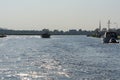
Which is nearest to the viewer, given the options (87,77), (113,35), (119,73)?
(87,77)

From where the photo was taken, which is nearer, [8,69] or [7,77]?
[7,77]

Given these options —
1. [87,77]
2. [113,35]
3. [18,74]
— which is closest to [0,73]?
[18,74]

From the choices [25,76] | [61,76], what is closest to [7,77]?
[25,76]

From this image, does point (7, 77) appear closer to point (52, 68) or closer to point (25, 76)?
point (25, 76)

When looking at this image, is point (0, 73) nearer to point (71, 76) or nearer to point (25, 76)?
point (25, 76)

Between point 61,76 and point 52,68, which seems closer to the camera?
point 61,76

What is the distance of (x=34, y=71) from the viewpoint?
149ft

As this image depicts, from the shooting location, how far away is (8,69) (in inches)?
1881

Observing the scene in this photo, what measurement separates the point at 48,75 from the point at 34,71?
384cm

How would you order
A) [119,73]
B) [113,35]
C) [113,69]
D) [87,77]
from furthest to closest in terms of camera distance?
1. [113,35]
2. [113,69]
3. [119,73]
4. [87,77]

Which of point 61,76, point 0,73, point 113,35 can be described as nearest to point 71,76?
point 61,76

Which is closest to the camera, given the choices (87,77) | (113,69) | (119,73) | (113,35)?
(87,77)

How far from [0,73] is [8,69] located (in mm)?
4075

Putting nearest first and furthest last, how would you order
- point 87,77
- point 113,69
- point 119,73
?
point 87,77
point 119,73
point 113,69
